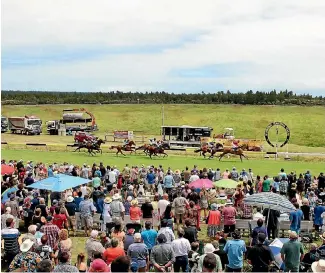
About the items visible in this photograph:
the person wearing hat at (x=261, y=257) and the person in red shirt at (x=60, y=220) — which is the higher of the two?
the person wearing hat at (x=261, y=257)

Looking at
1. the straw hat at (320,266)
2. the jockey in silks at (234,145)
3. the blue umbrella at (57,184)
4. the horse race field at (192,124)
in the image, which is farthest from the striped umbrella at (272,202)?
the jockey in silks at (234,145)

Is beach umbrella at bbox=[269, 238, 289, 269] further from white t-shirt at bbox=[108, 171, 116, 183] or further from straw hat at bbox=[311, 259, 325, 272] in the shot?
white t-shirt at bbox=[108, 171, 116, 183]

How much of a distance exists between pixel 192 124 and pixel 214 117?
16.5 feet

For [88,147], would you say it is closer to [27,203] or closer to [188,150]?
[188,150]

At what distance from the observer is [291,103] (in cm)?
10281

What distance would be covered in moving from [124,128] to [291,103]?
44241mm

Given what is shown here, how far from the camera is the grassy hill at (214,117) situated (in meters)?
69.1

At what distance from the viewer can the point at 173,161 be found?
35.4 metres

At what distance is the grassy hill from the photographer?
6912 centimetres

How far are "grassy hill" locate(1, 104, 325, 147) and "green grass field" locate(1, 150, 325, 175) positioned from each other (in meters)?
25.6

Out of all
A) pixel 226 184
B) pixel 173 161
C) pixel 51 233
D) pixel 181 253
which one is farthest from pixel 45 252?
pixel 173 161

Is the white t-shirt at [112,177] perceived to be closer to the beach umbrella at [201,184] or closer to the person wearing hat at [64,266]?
the beach umbrella at [201,184]

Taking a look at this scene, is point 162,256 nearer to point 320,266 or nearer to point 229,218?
point 320,266

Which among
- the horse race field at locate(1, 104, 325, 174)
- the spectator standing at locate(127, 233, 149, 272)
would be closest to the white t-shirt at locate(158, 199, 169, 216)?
the spectator standing at locate(127, 233, 149, 272)
